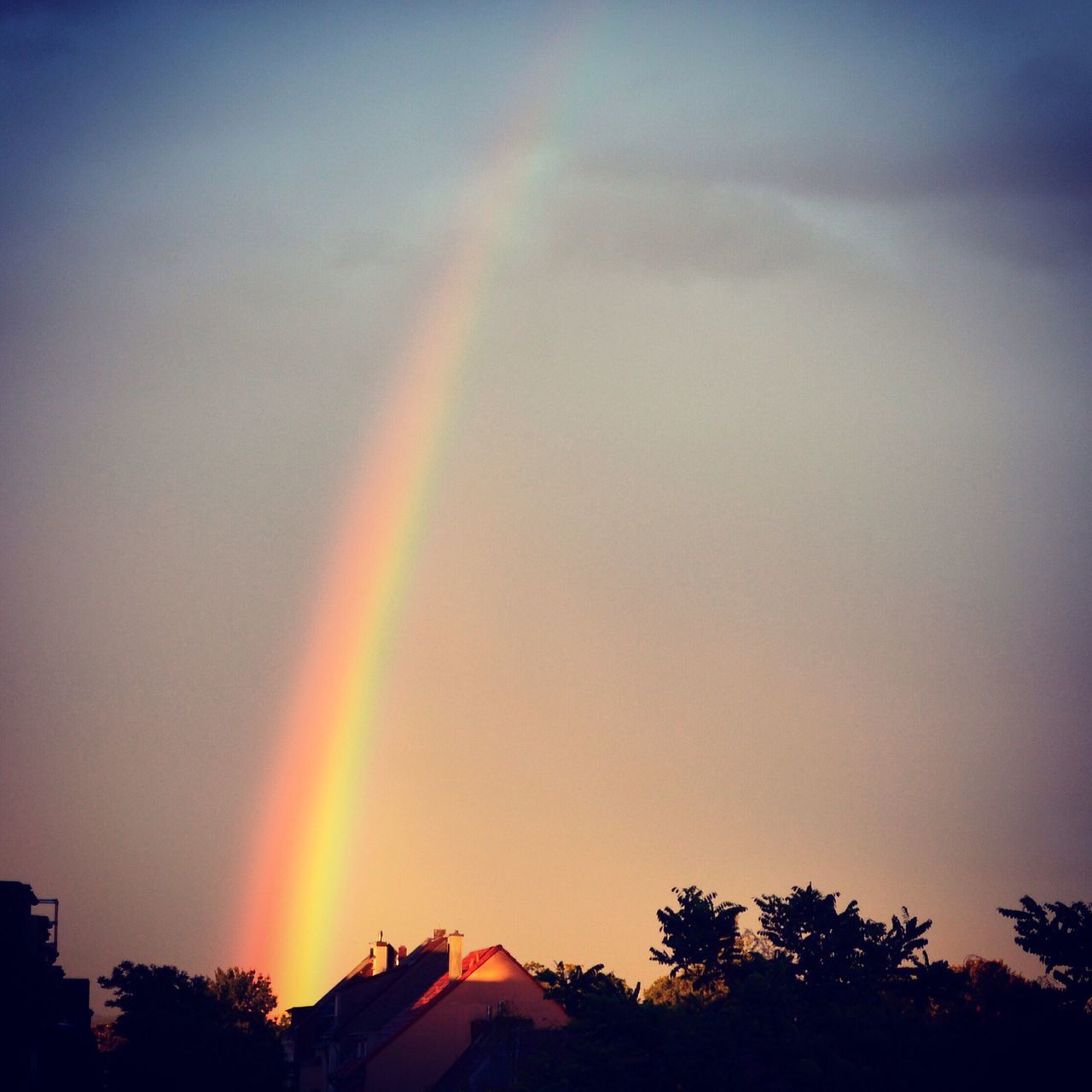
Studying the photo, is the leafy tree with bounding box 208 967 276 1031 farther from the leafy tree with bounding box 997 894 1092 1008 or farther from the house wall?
the leafy tree with bounding box 997 894 1092 1008

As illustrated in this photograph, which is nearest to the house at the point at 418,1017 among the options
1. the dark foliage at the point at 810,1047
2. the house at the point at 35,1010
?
the house at the point at 35,1010

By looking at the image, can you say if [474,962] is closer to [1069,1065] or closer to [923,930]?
[923,930]

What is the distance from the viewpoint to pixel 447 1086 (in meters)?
64.6

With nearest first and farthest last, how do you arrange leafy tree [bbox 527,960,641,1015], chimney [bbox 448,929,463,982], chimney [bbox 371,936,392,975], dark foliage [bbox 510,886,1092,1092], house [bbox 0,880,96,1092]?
dark foliage [bbox 510,886,1092,1092] < house [bbox 0,880,96,1092] < leafy tree [bbox 527,960,641,1015] < chimney [bbox 448,929,463,982] < chimney [bbox 371,936,392,975]

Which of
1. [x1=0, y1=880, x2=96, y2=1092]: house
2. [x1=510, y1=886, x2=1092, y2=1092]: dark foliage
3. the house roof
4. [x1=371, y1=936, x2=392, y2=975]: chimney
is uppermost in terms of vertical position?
[x1=371, y1=936, x2=392, y2=975]: chimney

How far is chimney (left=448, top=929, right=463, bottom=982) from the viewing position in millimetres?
76700

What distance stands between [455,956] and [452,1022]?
6.55 meters

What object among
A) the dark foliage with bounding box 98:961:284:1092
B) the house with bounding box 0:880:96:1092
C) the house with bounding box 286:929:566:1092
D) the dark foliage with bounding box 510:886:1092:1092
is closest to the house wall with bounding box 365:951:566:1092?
the house with bounding box 286:929:566:1092

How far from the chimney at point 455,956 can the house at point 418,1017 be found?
47mm

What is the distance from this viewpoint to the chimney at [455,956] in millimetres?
76700

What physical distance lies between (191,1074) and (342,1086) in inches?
544

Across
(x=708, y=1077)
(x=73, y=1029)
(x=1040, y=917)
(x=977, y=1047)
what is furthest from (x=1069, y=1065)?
(x=73, y=1029)

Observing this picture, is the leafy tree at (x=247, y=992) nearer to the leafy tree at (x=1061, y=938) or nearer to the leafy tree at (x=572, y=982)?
the leafy tree at (x=572, y=982)

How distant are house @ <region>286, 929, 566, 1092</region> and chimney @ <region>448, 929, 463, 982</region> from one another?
1.8 inches
